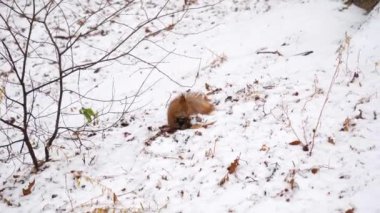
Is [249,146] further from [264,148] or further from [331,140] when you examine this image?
[331,140]

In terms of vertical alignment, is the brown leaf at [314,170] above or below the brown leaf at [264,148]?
below

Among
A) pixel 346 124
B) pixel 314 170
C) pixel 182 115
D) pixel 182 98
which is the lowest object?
pixel 314 170

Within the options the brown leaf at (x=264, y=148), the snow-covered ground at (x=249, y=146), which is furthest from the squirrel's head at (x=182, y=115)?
the brown leaf at (x=264, y=148)

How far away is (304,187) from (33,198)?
245 centimetres

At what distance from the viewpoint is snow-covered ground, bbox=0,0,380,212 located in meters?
3.02

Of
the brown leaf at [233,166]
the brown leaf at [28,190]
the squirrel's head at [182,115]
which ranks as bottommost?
the brown leaf at [233,166]

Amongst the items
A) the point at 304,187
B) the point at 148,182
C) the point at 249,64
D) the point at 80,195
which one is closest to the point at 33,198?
the point at 80,195

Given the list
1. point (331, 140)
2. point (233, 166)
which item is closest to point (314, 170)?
point (331, 140)

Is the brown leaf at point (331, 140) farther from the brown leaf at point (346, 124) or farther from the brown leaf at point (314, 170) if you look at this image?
the brown leaf at point (314, 170)

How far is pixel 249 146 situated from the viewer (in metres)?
3.66

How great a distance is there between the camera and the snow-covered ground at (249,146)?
9.92ft

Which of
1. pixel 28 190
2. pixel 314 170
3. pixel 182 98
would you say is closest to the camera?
pixel 314 170

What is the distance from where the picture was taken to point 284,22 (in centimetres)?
693

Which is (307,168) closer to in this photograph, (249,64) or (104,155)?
(104,155)
